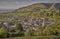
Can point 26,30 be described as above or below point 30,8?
below

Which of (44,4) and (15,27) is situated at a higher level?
(44,4)

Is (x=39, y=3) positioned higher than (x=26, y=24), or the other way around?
(x=39, y=3)

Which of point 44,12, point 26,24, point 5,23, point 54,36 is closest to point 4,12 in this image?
point 5,23

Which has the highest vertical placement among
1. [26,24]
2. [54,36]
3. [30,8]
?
[30,8]

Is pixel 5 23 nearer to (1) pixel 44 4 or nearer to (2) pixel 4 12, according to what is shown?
(2) pixel 4 12

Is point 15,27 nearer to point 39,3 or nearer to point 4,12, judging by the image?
point 4,12

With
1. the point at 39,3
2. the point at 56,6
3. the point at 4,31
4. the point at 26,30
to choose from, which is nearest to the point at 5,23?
the point at 4,31

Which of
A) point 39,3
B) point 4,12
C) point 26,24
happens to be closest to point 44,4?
point 39,3

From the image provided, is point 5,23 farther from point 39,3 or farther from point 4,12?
point 39,3
